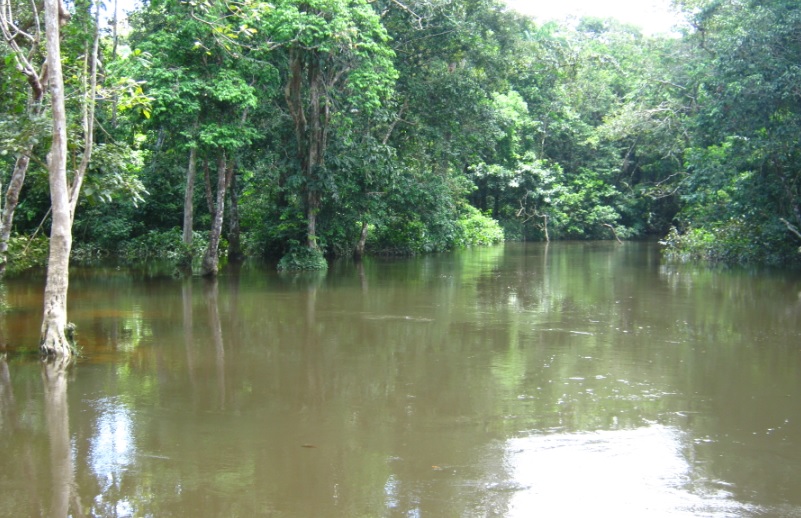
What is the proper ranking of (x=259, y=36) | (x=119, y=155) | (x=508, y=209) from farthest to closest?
(x=508, y=209) → (x=259, y=36) → (x=119, y=155)

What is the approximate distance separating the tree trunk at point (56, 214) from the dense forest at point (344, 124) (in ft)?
2.93

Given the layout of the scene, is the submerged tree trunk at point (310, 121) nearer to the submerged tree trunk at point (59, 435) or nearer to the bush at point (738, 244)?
the bush at point (738, 244)

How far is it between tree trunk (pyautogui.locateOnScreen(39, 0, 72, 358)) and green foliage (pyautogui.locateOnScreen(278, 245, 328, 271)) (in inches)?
487

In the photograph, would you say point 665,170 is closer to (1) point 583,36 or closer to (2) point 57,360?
(1) point 583,36

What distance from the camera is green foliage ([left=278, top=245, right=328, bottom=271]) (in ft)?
70.8

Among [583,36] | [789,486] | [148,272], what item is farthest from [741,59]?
[583,36]

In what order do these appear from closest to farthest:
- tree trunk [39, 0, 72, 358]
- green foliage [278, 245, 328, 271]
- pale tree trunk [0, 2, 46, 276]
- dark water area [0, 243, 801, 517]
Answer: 1. dark water area [0, 243, 801, 517]
2. tree trunk [39, 0, 72, 358]
3. pale tree trunk [0, 2, 46, 276]
4. green foliage [278, 245, 328, 271]

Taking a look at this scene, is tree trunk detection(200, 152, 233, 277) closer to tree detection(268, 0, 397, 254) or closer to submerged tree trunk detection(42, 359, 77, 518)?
tree detection(268, 0, 397, 254)

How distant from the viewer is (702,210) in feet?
91.6

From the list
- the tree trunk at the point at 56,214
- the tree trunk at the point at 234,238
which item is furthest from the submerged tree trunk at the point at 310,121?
the tree trunk at the point at 56,214

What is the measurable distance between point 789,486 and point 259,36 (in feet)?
50.9

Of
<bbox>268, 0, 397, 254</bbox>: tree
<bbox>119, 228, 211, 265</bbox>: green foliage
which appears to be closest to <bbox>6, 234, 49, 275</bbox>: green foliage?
<bbox>268, 0, 397, 254</bbox>: tree

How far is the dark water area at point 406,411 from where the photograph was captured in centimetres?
514

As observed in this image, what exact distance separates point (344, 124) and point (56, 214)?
45.5ft
